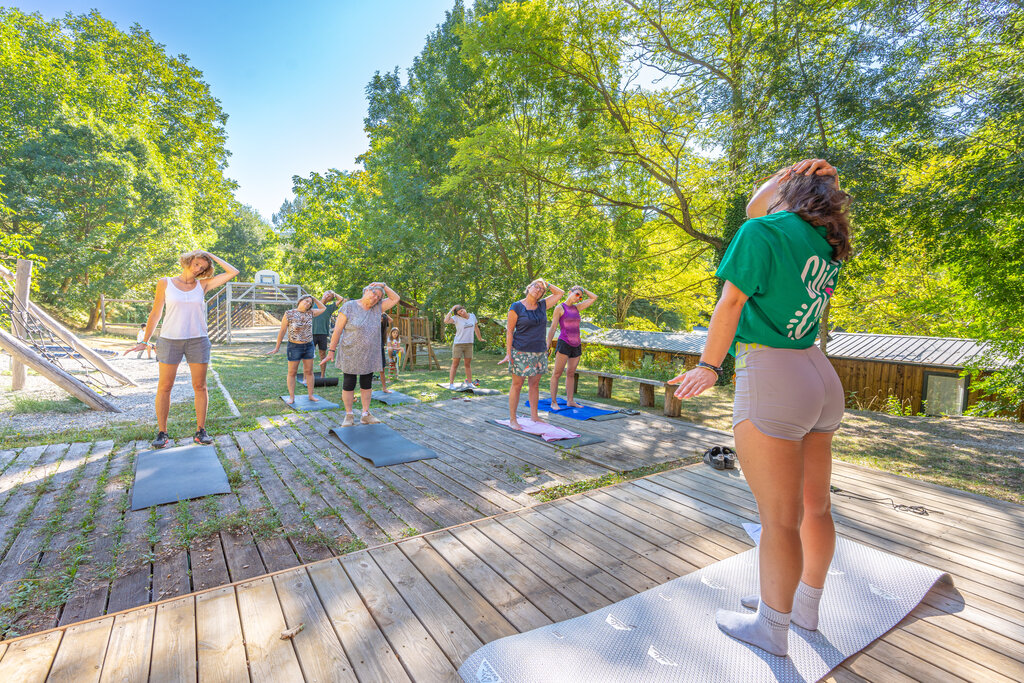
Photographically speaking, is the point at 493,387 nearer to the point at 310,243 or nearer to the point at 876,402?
the point at 876,402

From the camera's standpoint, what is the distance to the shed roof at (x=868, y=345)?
15.9 meters

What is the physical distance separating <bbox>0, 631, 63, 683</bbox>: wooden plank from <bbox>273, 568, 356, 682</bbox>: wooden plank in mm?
766

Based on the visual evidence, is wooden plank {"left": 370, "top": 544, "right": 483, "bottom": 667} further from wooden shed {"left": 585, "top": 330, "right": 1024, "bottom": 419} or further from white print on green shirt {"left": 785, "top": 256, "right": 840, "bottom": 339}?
wooden shed {"left": 585, "top": 330, "right": 1024, "bottom": 419}

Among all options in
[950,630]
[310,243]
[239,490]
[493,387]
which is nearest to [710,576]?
[950,630]

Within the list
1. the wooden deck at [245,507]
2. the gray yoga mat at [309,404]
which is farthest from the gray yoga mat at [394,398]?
the wooden deck at [245,507]

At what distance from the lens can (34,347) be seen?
796 cm

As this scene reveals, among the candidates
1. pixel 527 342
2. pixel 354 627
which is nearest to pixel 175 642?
pixel 354 627

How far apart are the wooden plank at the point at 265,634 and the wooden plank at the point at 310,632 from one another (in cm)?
3

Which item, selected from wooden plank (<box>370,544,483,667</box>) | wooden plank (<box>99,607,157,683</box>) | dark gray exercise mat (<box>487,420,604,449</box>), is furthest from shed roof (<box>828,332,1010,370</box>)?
wooden plank (<box>99,607,157,683</box>)

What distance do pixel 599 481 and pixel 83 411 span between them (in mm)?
6938

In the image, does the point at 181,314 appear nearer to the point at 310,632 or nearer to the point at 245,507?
the point at 245,507

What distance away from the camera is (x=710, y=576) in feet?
7.62

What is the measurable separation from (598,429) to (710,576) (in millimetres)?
3441

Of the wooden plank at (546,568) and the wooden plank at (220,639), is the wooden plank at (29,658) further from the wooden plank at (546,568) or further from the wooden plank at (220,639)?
the wooden plank at (546,568)
